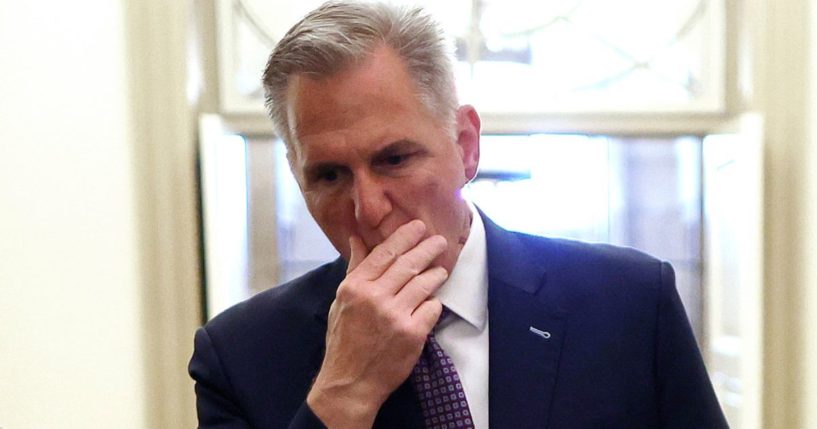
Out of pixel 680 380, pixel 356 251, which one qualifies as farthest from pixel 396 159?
Result: pixel 680 380

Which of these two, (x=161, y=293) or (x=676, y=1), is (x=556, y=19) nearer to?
(x=676, y=1)

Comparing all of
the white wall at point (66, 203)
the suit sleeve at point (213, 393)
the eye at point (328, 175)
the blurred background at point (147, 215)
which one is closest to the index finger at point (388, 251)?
the eye at point (328, 175)

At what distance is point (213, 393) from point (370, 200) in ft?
1.34

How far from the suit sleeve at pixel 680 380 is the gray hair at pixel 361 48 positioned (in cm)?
41

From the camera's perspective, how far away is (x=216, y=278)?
2.11m

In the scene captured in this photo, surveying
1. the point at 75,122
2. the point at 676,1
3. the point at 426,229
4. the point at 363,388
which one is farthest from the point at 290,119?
the point at 676,1

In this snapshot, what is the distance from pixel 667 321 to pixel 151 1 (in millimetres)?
1594

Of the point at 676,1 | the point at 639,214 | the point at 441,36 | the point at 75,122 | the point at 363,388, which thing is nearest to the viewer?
the point at 363,388

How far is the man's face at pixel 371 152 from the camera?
989mm

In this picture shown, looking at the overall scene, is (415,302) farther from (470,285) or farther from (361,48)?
(361,48)

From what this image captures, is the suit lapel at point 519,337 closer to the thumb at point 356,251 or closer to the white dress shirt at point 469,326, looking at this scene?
the white dress shirt at point 469,326

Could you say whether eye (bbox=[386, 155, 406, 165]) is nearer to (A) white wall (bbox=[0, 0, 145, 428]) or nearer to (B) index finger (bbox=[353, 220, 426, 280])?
(B) index finger (bbox=[353, 220, 426, 280])

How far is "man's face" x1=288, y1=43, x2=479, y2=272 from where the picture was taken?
3.24 feet

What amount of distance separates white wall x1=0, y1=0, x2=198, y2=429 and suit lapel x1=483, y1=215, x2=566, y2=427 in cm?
120
